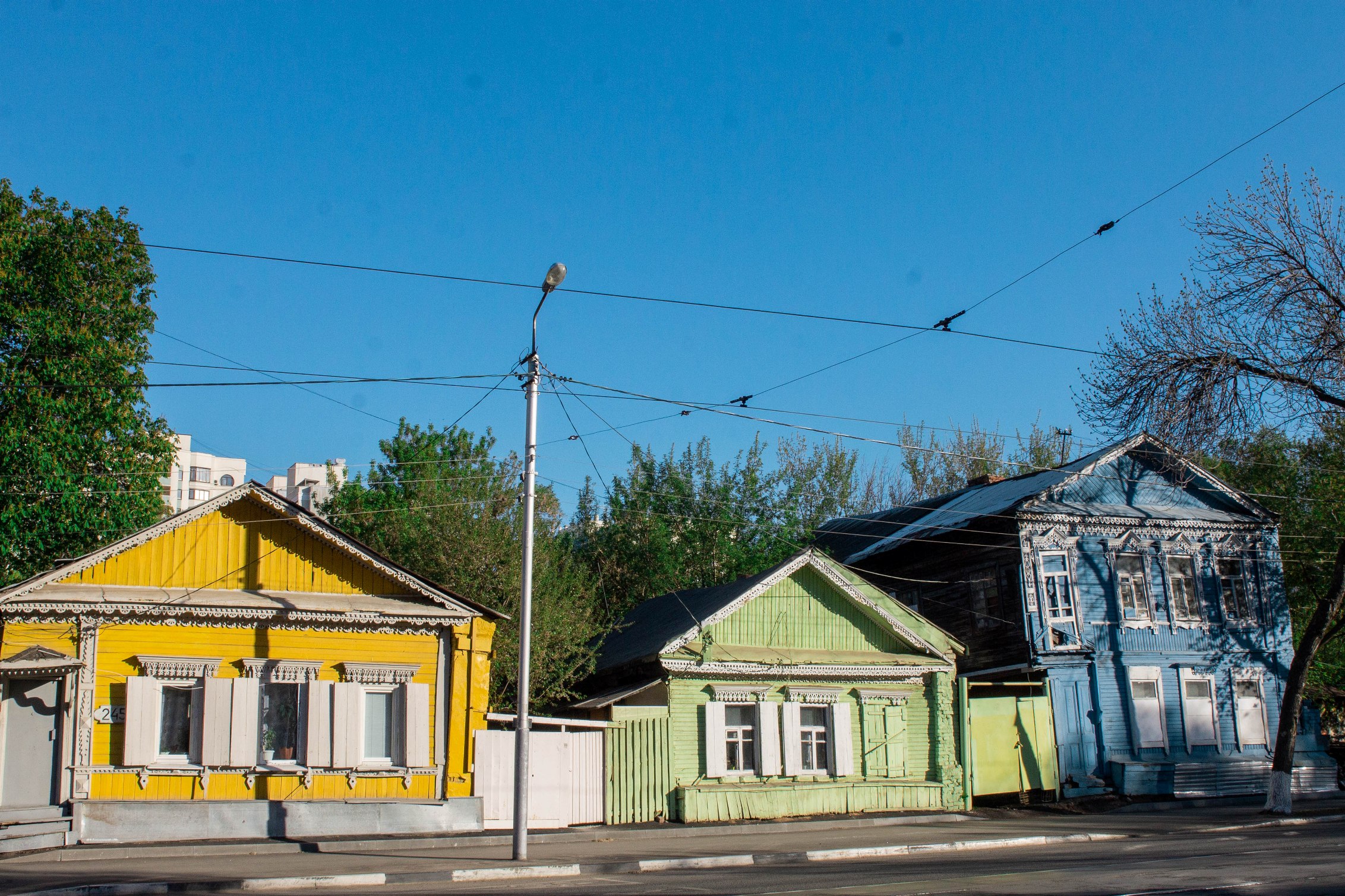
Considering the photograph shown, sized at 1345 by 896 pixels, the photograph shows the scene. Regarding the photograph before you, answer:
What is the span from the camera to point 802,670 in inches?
862

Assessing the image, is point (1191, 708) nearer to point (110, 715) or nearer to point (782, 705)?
point (782, 705)

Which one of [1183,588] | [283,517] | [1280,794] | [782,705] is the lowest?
[1280,794]

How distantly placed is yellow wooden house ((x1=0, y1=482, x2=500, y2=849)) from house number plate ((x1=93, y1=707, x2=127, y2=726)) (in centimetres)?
3

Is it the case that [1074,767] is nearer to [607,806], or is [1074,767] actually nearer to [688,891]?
[607,806]

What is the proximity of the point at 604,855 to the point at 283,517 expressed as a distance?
314 inches

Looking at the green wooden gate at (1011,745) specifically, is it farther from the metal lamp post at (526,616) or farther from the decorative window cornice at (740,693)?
the metal lamp post at (526,616)

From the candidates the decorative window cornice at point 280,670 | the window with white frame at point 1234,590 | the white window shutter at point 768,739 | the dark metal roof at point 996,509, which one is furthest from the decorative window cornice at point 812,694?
the window with white frame at point 1234,590

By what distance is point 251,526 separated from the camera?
718 inches

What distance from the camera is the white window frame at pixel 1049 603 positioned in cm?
2588

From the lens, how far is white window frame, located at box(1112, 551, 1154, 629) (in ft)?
88.3

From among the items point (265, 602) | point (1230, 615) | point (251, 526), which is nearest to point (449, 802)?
point (265, 602)

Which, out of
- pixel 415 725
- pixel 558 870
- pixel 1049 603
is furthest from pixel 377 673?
pixel 1049 603

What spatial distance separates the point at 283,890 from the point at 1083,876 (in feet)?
29.4

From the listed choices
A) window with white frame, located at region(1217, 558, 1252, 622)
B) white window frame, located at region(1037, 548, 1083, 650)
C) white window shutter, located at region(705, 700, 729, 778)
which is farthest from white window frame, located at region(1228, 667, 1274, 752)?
white window shutter, located at region(705, 700, 729, 778)
